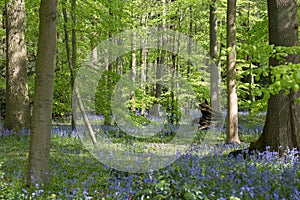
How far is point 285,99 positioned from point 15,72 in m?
9.47

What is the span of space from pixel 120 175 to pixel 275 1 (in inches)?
184

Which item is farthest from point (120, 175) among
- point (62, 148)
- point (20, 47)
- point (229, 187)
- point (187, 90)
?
point (187, 90)

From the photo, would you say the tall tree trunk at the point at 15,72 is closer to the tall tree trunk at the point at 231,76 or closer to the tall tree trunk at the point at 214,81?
the tall tree trunk at the point at 231,76

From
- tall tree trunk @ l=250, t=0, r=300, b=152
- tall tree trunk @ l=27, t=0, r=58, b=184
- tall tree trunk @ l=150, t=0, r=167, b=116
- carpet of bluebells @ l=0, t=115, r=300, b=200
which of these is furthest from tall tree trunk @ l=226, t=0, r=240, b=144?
tall tree trunk @ l=150, t=0, r=167, b=116

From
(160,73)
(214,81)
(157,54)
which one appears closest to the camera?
(214,81)

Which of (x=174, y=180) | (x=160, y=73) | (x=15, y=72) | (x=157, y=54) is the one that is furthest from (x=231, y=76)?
(x=160, y=73)

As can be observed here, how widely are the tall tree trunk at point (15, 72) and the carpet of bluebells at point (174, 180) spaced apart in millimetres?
4572

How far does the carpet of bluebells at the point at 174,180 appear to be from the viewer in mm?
4852

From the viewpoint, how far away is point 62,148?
34.0 feet

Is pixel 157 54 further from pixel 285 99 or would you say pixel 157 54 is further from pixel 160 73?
pixel 285 99

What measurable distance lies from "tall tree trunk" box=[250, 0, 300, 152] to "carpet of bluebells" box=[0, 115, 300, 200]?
1.21 feet

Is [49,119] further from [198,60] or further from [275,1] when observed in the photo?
[198,60]

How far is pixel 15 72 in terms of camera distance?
12.7m

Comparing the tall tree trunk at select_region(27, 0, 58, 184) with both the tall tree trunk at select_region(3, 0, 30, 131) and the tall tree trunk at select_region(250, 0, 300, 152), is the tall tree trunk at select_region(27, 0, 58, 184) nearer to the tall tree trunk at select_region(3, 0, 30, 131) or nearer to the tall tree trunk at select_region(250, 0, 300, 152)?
the tall tree trunk at select_region(250, 0, 300, 152)
